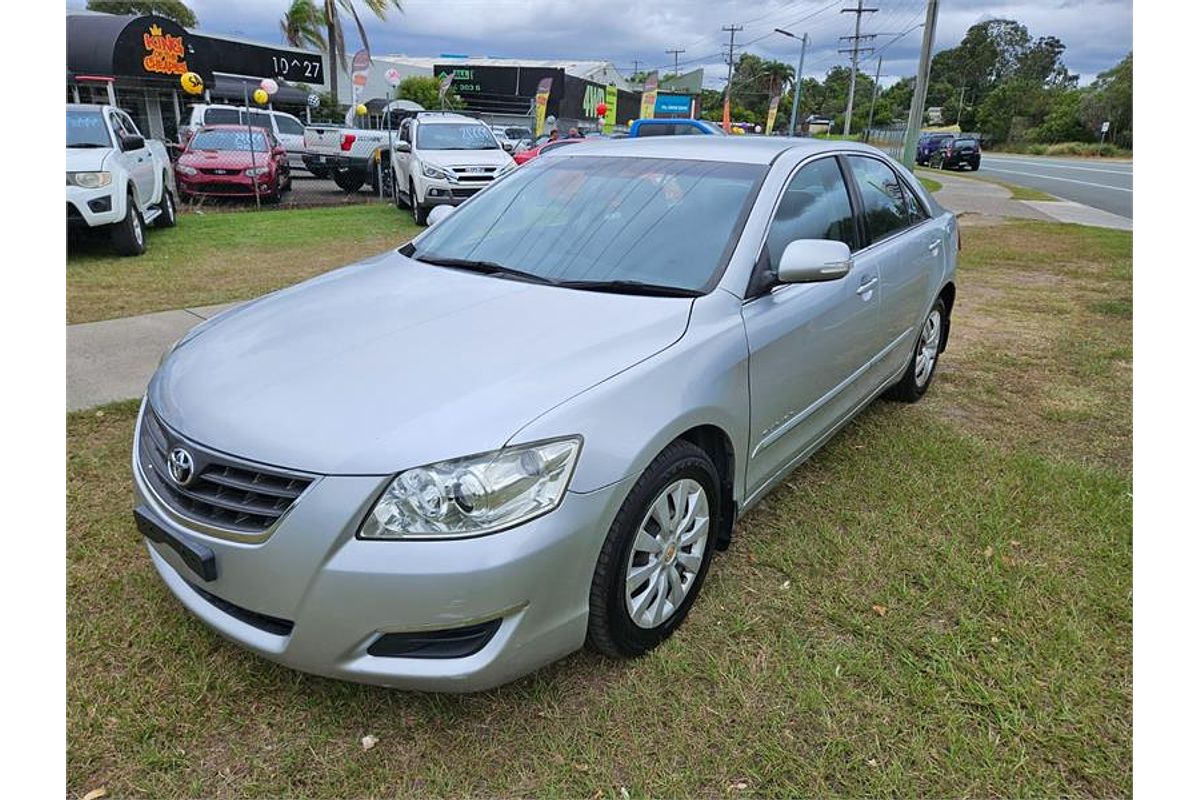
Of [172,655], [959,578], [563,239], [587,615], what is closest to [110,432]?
[172,655]

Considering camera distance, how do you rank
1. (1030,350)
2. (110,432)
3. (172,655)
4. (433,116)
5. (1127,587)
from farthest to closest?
(433,116) < (1030,350) < (110,432) < (1127,587) < (172,655)

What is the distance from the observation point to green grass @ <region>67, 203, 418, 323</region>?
683cm

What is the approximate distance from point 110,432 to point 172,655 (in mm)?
2058

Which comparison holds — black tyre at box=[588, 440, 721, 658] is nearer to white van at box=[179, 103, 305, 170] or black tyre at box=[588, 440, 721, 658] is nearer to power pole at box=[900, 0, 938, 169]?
power pole at box=[900, 0, 938, 169]

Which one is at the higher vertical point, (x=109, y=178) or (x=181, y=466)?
(x=109, y=178)

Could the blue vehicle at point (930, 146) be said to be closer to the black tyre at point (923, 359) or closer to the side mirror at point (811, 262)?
the black tyre at point (923, 359)

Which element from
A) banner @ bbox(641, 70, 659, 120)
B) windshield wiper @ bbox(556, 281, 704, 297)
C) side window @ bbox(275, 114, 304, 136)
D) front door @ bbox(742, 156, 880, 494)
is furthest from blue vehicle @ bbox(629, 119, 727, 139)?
windshield wiper @ bbox(556, 281, 704, 297)

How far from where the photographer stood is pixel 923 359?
483 centimetres

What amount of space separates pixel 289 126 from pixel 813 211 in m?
19.4

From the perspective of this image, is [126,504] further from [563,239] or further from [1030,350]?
[1030,350]

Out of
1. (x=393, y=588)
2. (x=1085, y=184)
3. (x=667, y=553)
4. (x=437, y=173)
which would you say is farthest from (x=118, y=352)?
(x=1085, y=184)

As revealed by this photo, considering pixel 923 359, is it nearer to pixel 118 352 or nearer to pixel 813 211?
pixel 813 211

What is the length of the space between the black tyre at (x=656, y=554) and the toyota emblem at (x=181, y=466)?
45.3 inches

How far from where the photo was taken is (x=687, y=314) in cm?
260
